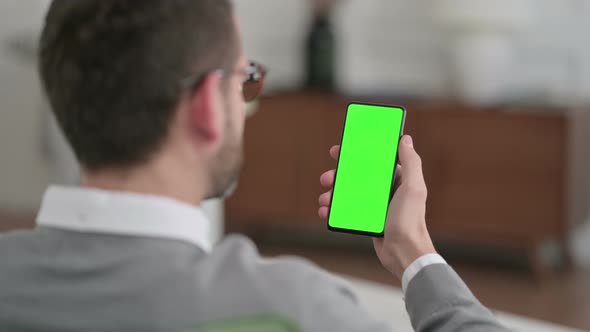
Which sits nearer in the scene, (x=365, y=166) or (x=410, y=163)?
(x=410, y=163)

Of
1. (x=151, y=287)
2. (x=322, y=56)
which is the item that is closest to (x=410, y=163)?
(x=151, y=287)

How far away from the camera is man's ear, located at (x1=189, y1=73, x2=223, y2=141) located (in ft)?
3.11

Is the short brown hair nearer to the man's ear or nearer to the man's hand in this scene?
the man's ear

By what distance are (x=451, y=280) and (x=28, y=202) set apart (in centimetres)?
425

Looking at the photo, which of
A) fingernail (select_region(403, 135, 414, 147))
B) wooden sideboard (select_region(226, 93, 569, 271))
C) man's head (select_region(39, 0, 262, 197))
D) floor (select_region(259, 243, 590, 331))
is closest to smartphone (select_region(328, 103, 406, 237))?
fingernail (select_region(403, 135, 414, 147))

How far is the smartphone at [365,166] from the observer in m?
1.29

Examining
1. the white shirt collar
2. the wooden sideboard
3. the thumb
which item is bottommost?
the wooden sideboard

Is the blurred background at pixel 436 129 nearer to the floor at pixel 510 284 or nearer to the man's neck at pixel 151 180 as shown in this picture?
the floor at pixel 510 284

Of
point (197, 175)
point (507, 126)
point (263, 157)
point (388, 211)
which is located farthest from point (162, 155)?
point (263, 157)

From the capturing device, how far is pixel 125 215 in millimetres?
903

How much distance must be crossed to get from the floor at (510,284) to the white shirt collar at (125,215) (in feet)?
8.93

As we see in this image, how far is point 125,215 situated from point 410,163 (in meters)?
0.45

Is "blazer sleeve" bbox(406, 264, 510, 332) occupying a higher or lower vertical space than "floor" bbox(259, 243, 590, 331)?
higher

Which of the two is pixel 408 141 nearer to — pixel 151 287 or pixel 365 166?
pixel 365 166
